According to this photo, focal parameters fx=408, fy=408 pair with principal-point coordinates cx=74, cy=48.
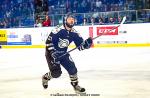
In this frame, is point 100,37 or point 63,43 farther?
point 100,37

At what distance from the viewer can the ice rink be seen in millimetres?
7059

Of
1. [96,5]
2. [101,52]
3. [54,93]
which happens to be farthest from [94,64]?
[96,5]

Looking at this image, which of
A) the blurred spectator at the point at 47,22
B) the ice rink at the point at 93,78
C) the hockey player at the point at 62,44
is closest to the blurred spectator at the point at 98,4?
the blurred spectator at the point at 47,22

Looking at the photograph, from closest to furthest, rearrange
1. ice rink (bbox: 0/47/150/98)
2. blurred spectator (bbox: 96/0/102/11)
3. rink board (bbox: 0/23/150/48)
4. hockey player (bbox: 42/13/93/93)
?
hockey player (bbox: 42/13/93/93) < ice rink (bbox: 0/47/150/98) < rink board (bbox: 0/23/150/48) < blurred spectator (bbox: 96/0/102/11)

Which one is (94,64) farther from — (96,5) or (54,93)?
(96,5)

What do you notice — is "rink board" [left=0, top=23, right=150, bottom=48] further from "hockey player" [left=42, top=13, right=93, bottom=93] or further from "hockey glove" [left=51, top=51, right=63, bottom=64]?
"hockey glove" [left=51, top=51, right=63, bottom=64]

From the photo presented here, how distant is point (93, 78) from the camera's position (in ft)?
29.7

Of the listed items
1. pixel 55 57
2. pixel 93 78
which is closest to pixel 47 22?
pixel 93 78

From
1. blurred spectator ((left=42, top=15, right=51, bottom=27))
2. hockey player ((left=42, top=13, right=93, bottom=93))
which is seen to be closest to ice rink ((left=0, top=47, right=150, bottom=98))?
hockey player ((left=42, top=13, right=93, bottom=93))

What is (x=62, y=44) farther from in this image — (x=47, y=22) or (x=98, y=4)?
(x=98, y=4)

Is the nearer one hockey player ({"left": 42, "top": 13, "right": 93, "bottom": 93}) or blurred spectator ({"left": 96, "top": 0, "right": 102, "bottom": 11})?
hockey player ({"left": 42, "top": 13, "right": 93, "bottom": 93})

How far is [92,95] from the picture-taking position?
6539 millimetres

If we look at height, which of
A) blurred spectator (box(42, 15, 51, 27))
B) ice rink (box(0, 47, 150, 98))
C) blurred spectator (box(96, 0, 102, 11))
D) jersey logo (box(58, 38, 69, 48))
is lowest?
ice rink (box(0, 47, 150, 98))

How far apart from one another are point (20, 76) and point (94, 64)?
2.98 meters
